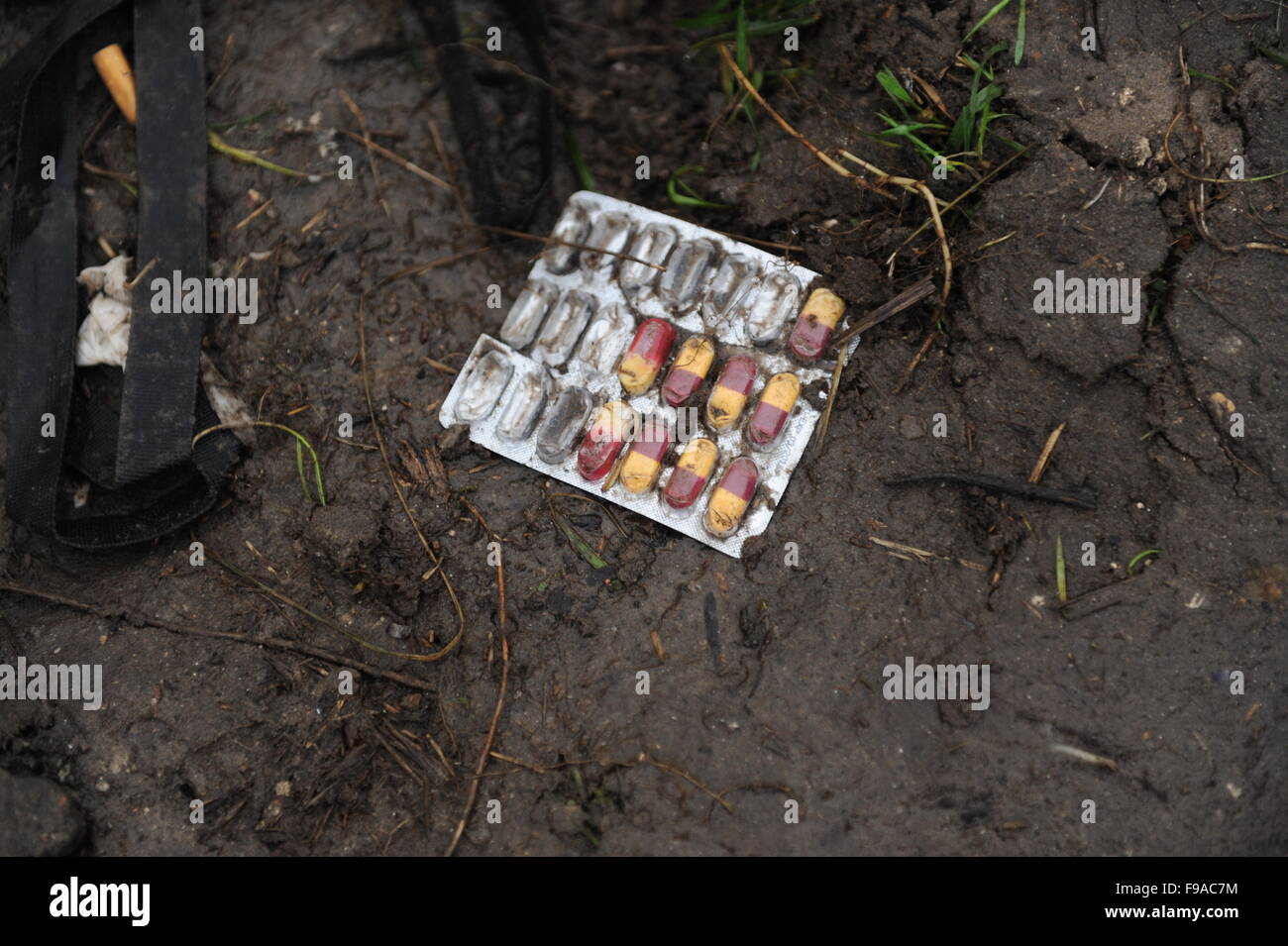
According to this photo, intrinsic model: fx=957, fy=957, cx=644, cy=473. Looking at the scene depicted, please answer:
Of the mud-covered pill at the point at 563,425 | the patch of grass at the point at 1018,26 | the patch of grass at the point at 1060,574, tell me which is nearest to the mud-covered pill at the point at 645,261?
the mud-covered pill at the point at 563,425

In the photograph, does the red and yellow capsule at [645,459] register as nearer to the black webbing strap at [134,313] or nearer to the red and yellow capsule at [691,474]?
the red and yellow capsule at [691,474]

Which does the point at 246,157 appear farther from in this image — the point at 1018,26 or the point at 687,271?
the point at 1018,26

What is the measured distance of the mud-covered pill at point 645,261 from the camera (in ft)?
9.37

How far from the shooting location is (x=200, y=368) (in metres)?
2.82

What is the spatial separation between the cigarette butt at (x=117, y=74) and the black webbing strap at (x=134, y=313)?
0.14ft

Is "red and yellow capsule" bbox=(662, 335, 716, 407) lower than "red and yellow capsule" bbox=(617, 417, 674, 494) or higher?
higher

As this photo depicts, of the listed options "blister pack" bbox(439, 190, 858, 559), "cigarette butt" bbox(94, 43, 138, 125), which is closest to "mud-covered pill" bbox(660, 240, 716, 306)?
"blister pack" bbox(439, 190, 858, 559)

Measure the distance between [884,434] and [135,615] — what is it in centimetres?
213

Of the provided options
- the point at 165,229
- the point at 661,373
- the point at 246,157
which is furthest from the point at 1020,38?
the point at 165,229

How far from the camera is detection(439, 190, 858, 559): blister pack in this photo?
2.67m

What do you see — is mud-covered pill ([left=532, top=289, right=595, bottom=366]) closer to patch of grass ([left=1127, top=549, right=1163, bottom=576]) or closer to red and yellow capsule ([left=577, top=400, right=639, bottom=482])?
red and yellow capsule ([left=577, top=400, right=639, bottom=482])

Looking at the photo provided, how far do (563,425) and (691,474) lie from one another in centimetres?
40

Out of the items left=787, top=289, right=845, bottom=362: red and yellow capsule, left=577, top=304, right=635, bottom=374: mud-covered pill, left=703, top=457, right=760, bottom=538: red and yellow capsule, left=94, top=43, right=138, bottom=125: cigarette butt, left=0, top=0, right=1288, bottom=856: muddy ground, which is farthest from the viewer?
left=94, top=43, right=138, bottom=125: cigarette butt

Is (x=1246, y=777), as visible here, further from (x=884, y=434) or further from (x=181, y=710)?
(x=181, y=710)
